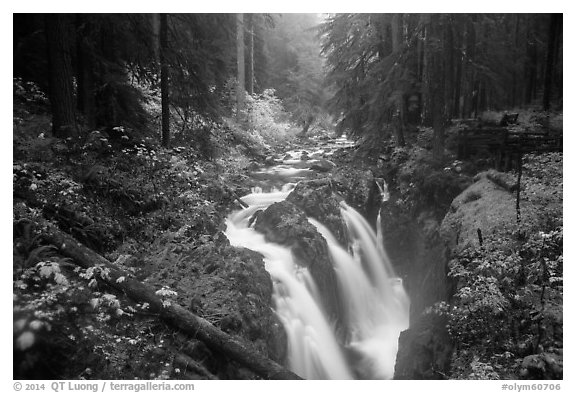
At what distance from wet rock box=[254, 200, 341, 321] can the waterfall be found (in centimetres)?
17

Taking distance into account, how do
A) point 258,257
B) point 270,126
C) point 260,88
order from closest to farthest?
1. point 258,257
2. point 270,126
3. point 260,88

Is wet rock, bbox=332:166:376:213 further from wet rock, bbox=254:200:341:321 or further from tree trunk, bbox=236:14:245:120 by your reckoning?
tree trunk, bbox=236:14:245:120

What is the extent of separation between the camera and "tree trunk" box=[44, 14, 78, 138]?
6371mm

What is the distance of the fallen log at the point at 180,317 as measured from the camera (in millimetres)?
4594

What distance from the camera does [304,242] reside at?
295 inches

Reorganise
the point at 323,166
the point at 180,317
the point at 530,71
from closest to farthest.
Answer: the point at 180,317 → the point at 323,166 → the point at 530,71

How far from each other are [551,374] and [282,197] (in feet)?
22.0

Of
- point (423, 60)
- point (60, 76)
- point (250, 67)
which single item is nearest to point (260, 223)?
point (60, 76)

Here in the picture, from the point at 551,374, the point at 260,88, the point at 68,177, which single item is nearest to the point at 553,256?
the point at 551,374

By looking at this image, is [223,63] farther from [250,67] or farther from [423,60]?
[250,67]

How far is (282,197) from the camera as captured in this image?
9914 mm

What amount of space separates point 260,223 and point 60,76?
178 inches

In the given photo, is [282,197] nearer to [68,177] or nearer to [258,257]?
[258,257]
